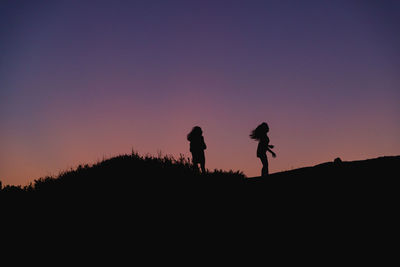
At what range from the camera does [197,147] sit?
1127cm

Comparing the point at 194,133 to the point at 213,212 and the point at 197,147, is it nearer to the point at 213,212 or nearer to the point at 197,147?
the point at 197,147

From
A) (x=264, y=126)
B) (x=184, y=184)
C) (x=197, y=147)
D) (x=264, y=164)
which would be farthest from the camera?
(x=197, y=147)

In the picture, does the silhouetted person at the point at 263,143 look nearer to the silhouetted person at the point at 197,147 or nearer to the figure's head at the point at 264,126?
the figure's head at the point at 264,126

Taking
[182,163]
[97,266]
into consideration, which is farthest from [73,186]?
[97,266]

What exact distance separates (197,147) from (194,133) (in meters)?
0.54

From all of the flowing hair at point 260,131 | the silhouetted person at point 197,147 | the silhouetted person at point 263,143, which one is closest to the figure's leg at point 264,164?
the silhouetted person at point 263,143

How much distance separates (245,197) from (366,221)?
2881 millimetres

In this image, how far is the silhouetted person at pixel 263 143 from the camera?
1072cm

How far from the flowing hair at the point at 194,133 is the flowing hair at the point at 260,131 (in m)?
1.88

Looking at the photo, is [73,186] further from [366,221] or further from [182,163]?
[366,221]

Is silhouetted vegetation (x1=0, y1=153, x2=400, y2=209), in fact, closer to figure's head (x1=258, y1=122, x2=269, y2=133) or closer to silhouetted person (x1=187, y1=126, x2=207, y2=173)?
silhouetted person (x1=187, y1=126, x2=207, y2=173)

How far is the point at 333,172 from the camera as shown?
815cm

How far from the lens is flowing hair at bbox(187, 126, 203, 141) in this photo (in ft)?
37.5

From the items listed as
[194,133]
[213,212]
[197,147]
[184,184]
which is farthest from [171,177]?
[213,212]
